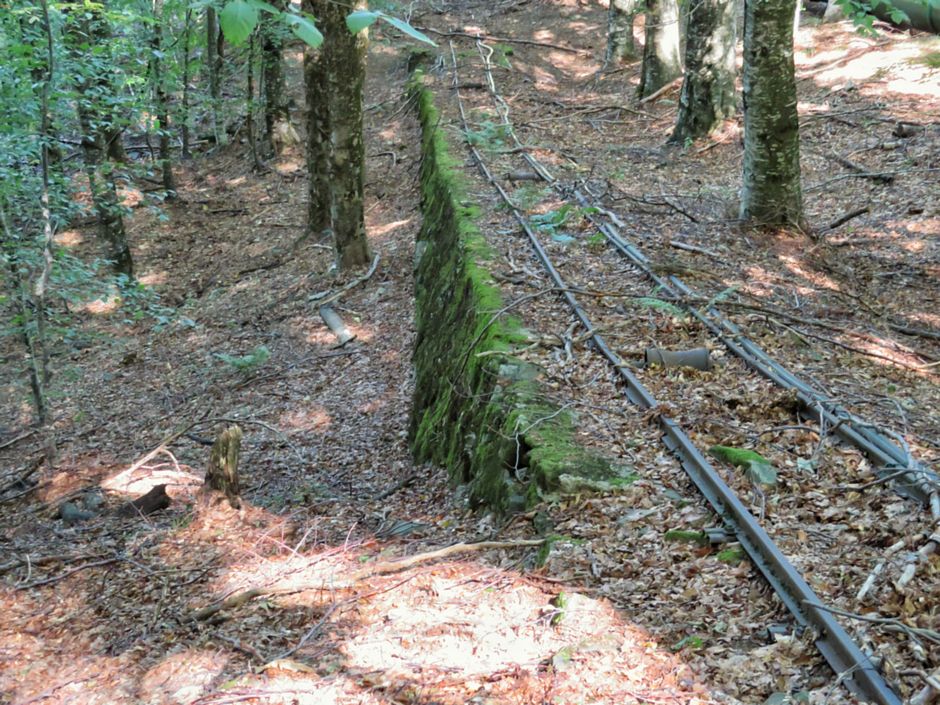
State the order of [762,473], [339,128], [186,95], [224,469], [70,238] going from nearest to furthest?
[762,473] < [224,469] < [339,128] < [70,238] < [186,95]

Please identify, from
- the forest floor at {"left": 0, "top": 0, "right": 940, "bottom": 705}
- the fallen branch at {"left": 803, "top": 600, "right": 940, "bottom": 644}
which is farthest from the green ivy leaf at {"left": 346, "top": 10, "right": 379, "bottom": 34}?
the fallen branch at {"left": 803, "top": 600, "right": 940, "bottom": 644}

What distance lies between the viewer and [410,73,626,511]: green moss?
627 centimetres

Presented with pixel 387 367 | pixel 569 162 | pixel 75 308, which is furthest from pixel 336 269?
pixel 75 308

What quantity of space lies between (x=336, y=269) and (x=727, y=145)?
7685 mm

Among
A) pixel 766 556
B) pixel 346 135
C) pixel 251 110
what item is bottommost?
pixel 766 556

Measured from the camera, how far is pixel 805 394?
646 centimetres

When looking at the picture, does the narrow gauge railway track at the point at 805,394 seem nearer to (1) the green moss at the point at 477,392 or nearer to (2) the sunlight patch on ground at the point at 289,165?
(1) the green moss at the point at 477,392

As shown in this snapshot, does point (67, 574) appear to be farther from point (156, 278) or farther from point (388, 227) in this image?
point (156, 278)

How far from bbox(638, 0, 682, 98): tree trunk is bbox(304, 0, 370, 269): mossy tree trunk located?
8210mm

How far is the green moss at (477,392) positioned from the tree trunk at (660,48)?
7.98 meters

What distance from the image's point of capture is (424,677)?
4.39m

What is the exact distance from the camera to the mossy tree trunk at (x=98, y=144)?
1222 cm

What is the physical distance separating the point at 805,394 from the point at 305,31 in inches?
221

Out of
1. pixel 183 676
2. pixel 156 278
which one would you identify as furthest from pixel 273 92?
pixel 183 676
